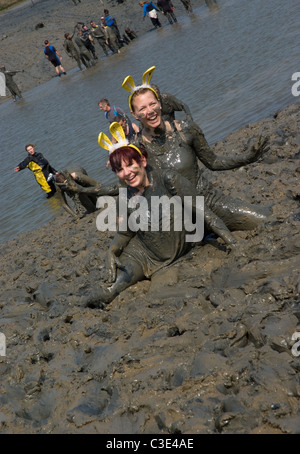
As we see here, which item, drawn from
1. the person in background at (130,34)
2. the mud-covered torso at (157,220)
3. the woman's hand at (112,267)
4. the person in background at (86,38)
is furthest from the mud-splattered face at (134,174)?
the person in background at (130,34)

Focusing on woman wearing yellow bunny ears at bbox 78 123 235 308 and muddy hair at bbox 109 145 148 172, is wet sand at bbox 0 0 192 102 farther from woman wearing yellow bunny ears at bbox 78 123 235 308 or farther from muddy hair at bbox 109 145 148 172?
muddy hair at bbox 109 145 148 172

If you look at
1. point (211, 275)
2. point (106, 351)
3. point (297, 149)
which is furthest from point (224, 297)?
point (297, 149)

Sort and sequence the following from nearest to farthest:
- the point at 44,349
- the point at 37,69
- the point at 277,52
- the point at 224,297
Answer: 1. the point at 224,297
2. the point at 44,349
3. the point at 277,52
4. the point at 37,69

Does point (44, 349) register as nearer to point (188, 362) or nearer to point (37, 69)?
point (188, 362)

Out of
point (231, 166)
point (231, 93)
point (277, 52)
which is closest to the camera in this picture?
point (231, 166)

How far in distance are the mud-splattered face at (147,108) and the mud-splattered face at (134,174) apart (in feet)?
1.78

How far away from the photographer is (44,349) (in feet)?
17.2

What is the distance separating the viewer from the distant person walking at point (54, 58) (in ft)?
85.8

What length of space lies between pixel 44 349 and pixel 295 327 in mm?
2811

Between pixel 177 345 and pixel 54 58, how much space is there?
25.7 metres

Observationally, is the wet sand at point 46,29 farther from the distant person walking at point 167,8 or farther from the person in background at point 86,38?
the distant person walking at point 167,8

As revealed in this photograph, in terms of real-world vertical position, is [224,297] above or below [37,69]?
below

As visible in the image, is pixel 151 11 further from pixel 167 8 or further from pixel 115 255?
pixel 115 255

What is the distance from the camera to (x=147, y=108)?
5047 mm
